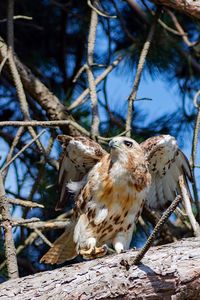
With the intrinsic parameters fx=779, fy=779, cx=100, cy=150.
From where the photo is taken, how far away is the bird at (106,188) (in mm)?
5098

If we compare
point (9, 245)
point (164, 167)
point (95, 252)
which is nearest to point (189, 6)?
point (164, 167)

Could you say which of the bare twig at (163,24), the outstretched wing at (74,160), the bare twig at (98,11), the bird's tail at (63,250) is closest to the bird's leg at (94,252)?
the bird's tail at (63,250)

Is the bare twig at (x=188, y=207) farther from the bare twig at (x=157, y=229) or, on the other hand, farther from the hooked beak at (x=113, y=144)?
the bare twig at (x=157, y=229)

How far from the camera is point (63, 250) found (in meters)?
5.35

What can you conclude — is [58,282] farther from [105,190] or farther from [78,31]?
[78,31]

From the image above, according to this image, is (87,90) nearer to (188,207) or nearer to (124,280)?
(188,207)

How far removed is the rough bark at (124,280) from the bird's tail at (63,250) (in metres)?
1.45

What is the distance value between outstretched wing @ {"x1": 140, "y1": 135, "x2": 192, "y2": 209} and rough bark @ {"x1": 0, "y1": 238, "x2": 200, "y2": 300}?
1.54 metres

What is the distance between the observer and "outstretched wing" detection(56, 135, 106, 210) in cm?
522

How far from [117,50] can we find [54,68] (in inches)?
22.6

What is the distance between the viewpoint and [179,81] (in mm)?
6625

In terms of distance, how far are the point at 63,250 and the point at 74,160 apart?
0.63m

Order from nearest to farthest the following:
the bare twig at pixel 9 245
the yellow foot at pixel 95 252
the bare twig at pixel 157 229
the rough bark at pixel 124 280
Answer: the bare twig at pixel 157 229 < the rough bark at pixel 124 280 < the bare twig at pixel 9 245 < the yellow foot at pixel 95 252

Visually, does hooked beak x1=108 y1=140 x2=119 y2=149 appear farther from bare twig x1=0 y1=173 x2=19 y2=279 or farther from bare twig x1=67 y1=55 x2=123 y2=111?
bare twig x1=0 y1=173 x2=19 y2=279
